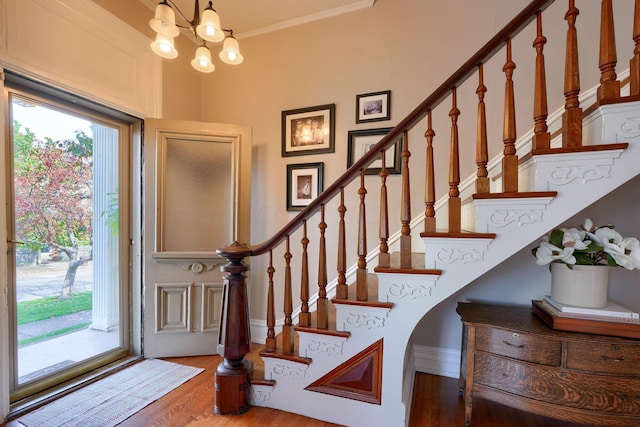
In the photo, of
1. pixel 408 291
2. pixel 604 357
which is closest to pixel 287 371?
pixel 408 291

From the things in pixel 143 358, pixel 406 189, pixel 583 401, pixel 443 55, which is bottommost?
pixel 143 358

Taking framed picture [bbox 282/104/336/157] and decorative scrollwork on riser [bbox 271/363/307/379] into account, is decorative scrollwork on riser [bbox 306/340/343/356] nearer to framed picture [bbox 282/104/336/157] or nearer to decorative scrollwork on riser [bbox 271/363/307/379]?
decorative scrollwork on riser [bbox 271/363/307/379]

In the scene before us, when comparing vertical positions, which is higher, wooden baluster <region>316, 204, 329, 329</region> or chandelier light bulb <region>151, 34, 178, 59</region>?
chandelier light bulb <region>151, 34, 178, 59</region>

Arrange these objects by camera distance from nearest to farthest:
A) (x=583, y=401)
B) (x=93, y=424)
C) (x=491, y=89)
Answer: (x=583, y=401), (x=93, y=424), (x=491, y=89)

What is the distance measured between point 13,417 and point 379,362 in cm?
215

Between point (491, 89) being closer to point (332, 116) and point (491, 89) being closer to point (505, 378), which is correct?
point (332, 116)

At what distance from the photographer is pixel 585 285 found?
4.26 ft

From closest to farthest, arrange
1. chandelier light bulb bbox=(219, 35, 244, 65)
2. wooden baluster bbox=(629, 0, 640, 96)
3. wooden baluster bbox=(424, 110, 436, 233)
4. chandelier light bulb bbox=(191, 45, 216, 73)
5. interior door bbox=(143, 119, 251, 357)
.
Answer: wooden baluster bbox=(629, 0, 640, 96) < wooden baluster bbox=(424, 110, 436, 233) < chandelier light bulb bbox=(219, 35, 244, 65) < chandelier light bulb bbox=(191, 45, 216, 73) < interior door bbox=(143, 119, 251, 357)

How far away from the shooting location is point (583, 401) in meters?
1.25

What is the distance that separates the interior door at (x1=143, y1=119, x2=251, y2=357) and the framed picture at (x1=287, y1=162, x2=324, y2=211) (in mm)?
386

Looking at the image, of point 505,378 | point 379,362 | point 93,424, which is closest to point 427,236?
point 379,362

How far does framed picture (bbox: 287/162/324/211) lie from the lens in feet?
7.72

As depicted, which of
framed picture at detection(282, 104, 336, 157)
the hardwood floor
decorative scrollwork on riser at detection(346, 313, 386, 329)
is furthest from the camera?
framed picture at detection(282, 104, 336, 157)

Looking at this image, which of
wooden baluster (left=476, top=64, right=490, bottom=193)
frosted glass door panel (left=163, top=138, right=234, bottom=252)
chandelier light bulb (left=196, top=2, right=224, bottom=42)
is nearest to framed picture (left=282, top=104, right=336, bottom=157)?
frosted glass door panel (left=163, top=138, right=234, bottom=252)
